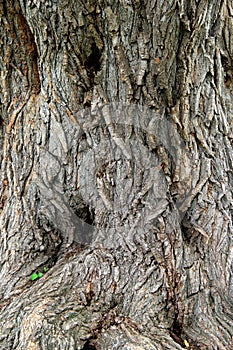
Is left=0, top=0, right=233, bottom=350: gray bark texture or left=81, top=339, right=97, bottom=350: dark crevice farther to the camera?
left=0, top=0, right=233, bottom=350: gray bark texture

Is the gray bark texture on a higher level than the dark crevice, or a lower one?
higher

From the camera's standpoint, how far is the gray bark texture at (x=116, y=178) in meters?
2.51

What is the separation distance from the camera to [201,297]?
2.74 metres

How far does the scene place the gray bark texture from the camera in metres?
2.51

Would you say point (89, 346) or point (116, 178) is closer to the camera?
point (89, 346)

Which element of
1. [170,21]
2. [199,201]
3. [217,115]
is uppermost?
[170,21]

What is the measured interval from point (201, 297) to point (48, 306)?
1.04m

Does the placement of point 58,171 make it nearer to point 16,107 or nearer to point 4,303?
point 16,107

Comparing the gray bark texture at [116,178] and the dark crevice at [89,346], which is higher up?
the gray bark texture at [116,178]

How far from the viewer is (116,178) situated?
2756 millimetres

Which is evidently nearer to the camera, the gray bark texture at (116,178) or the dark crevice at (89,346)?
the dark crevice at (89,346)

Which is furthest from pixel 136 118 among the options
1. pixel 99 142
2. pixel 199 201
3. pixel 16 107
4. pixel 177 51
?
pixel 16 107

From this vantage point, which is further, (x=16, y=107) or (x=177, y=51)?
(x=16, y=107)

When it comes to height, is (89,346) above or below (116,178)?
below
